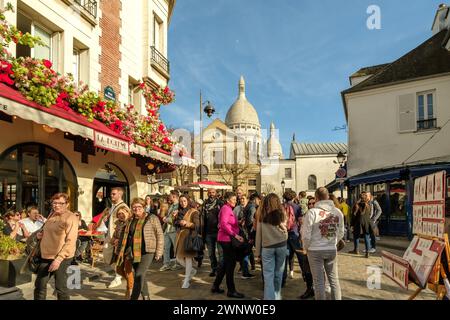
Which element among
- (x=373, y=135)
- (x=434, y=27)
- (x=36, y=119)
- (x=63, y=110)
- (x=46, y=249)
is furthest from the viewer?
(x=434, y=27)

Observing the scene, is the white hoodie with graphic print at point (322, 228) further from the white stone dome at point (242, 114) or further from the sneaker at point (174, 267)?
the white stone dome at point (242, 114)

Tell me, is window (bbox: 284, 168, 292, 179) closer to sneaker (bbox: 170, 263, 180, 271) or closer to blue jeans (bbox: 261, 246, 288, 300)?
sneaker (bbox: 170, 263, 180, 271)

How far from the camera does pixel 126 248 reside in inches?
213

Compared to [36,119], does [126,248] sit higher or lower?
lower

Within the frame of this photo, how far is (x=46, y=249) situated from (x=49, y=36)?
248 inches

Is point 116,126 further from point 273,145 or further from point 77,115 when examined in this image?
point 273,145

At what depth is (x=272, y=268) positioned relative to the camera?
17.3 ft

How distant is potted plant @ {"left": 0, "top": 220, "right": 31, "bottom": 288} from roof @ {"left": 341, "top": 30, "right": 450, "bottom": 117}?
1796 centimetres

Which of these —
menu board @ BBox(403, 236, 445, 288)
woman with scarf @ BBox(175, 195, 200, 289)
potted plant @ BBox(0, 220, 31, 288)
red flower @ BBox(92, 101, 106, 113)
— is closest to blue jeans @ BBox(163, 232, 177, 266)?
woman with scarf @ BBox(175, 195, 200, 289)

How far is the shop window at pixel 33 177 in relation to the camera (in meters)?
7.31

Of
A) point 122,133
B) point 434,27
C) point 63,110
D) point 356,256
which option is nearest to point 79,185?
point 122,133

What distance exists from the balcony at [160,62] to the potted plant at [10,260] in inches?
335
